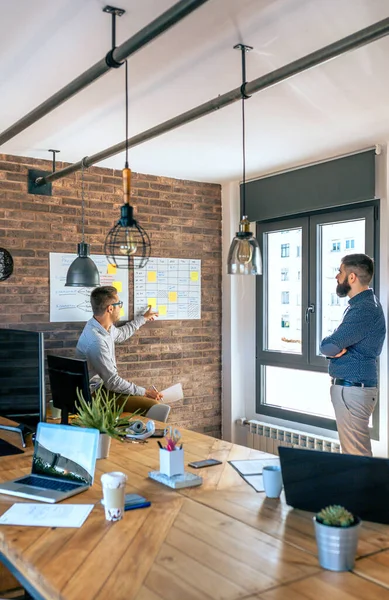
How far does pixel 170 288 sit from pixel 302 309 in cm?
122

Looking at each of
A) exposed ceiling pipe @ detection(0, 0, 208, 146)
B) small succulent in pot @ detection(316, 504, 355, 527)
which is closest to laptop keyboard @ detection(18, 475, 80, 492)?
small succulent in pot @ detection(316, 504, 355, 527)

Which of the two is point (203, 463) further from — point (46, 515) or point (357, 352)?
point (357, 352)

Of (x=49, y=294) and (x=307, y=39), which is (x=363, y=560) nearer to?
(x=307, y=39)

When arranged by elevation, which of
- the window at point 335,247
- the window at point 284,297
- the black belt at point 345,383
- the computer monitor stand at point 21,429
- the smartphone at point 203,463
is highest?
the window at point 335,247

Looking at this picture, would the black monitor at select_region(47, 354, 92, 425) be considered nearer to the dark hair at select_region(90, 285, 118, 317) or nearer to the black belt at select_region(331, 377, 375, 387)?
the dark hair at select_region(90, 285, 118, 317)

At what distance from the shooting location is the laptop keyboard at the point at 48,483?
2271mm

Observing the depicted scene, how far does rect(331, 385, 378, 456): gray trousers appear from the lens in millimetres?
3783

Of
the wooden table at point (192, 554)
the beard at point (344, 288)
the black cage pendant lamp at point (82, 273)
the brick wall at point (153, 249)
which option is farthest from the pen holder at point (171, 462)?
the brick wall at point (153, 249)

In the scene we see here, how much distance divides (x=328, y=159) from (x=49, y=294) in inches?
96.6

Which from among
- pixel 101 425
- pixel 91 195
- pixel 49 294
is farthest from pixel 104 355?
pixel 101 425

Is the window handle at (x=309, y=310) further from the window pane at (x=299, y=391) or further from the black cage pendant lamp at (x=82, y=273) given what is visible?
the black cage pendant lamp at (x=82, y=273)

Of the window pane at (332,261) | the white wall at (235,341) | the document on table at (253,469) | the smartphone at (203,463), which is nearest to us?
the document on table at (253,469)

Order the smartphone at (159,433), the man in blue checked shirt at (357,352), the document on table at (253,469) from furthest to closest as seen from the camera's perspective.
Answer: the man in blue checked shirt at (357,352), the smartphone at (159,433), the document on table at (253,469)

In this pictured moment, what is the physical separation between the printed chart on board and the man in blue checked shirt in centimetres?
198
